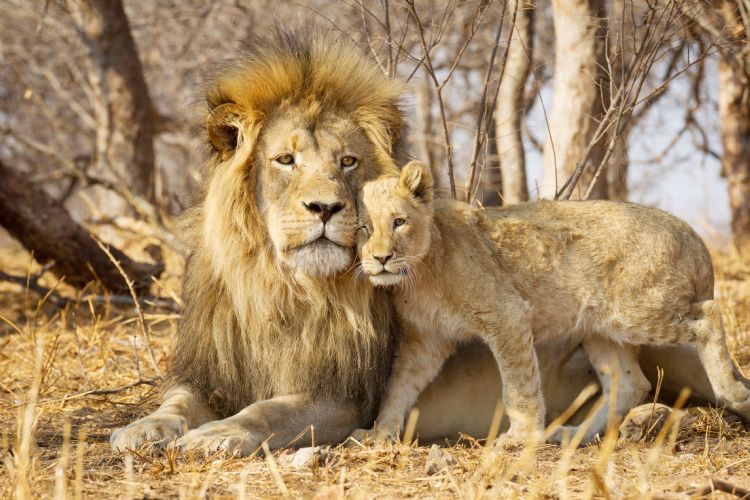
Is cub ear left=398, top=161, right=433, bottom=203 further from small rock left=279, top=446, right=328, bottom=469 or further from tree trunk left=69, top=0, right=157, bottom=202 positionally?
tree trunk left=69, top=0, right=157, bottom=202

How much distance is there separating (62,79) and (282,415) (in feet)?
42.3

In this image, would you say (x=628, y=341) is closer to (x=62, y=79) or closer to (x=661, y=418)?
(x=661, y=418)

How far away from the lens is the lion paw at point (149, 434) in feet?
9.34

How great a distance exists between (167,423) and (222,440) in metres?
0.24

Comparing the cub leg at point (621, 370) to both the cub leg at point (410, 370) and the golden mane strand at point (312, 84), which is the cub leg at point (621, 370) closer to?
the cub leg at point (410, 370)

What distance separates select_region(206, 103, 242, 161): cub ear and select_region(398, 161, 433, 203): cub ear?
639 millimetres

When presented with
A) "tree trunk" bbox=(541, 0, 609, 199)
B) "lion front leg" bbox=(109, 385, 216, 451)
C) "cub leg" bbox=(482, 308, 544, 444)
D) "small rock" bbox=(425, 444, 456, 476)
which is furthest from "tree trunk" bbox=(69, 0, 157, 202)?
"small rock" bbox=(425, 444, 456, 476)

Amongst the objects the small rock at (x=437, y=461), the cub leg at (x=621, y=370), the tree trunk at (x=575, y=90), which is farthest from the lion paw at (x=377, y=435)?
the tree trunk at (x=575, y=90)

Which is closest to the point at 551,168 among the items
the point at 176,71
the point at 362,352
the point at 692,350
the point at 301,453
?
the point at 692,350

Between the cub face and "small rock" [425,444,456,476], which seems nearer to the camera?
"small rock" [425,444,456,476]

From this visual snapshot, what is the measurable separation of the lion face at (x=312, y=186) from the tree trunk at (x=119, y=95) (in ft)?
18.0

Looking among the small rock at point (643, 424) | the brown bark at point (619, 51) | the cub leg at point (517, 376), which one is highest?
the brown bark at point (619, 51)

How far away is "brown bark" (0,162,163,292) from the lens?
6156 mm

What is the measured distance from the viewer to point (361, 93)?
337 cm
